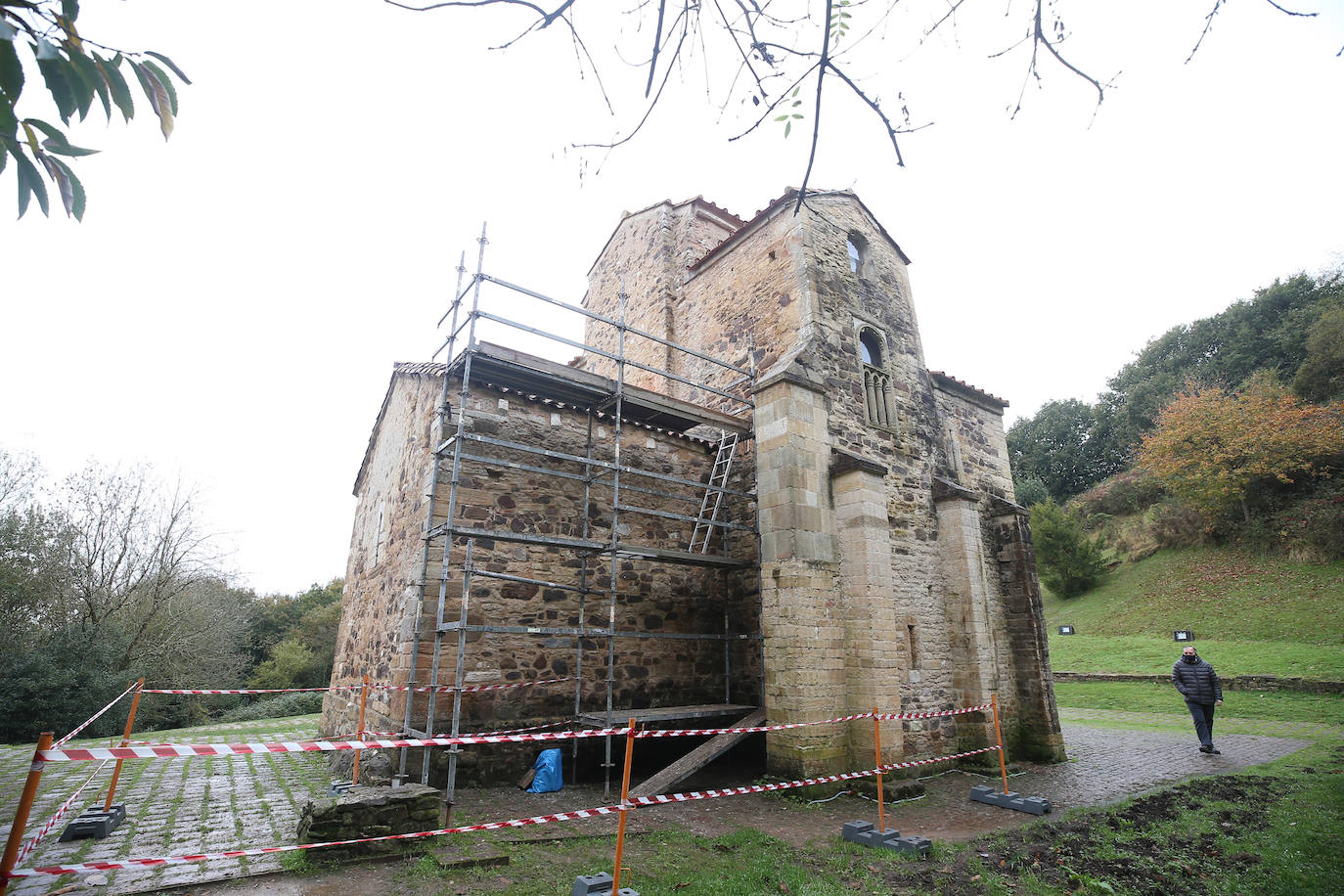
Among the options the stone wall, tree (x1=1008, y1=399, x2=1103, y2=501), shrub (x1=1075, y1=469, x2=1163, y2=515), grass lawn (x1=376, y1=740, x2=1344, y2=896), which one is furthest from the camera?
tree (x1=1008, y1=399, x2=1103, y2=501)

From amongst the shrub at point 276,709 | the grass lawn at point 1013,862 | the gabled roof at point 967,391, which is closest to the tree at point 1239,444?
the gabled roof at point 967,391

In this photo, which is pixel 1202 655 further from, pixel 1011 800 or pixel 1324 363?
pixel 1324 363

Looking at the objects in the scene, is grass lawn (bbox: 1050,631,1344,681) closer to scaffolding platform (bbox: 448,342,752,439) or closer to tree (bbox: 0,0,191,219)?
scaffolding platform (bbox: 448,342,752,439)

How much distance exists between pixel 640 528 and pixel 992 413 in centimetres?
906

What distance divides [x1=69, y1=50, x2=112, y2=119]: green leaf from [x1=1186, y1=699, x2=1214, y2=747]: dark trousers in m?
13.8

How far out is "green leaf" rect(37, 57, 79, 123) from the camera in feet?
4.34

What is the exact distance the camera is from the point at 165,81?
5.04 ft

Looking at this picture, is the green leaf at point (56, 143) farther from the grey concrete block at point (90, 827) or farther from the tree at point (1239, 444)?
the tree at point (1239, 444)

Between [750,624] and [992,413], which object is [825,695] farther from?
[992,413]

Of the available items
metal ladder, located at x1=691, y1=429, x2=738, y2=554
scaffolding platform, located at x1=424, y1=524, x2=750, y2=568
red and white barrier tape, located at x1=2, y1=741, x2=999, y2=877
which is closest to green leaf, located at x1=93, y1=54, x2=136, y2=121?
red and white barrier tape, located at x1=2, y1=741, x2=999, y2=877

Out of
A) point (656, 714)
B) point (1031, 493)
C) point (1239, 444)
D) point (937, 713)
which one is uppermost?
point (1031, 493)

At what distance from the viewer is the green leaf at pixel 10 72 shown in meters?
1.16

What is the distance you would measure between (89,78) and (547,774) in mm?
7369

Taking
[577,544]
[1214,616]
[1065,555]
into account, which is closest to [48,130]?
[577,544]
